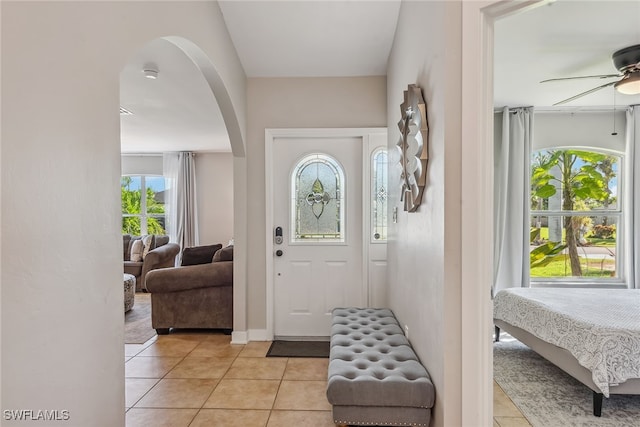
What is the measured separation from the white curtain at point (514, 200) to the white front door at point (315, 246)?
1.87m

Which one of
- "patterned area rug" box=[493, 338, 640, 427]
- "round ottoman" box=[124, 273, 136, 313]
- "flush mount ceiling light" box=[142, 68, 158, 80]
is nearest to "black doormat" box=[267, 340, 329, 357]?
"patterned area rug" box=[493, 338, 640, 427]

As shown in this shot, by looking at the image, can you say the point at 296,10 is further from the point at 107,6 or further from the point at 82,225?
the point at 82,225

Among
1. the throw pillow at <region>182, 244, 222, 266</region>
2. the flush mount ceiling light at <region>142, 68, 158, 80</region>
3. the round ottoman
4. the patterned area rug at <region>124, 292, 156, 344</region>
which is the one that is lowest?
the patterned area rug at <region>124, 292, 156, 344</region>

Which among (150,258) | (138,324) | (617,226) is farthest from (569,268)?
(150,258)

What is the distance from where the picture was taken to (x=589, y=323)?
7.55ft

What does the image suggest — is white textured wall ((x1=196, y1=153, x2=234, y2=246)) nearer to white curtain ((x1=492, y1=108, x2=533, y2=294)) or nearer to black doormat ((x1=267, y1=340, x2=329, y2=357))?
black doormat ((x1=267, y1=340, x2=329, y2=357))

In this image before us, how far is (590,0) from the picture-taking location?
2.16m

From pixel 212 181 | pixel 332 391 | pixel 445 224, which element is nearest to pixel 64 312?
pixel 332 391

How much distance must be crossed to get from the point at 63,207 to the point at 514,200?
438 cm

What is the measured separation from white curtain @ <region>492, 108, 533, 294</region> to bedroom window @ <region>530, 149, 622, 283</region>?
0.35 meters

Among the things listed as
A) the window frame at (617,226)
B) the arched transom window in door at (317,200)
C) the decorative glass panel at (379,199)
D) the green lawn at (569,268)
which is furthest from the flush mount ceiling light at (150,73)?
the green lawn at (569,268)

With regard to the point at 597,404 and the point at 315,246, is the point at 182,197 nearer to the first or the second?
the point at 315,246

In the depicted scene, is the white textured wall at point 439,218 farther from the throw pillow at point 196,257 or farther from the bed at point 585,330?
the throw pillow at point 196,257

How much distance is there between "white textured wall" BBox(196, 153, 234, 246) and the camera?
739cm
